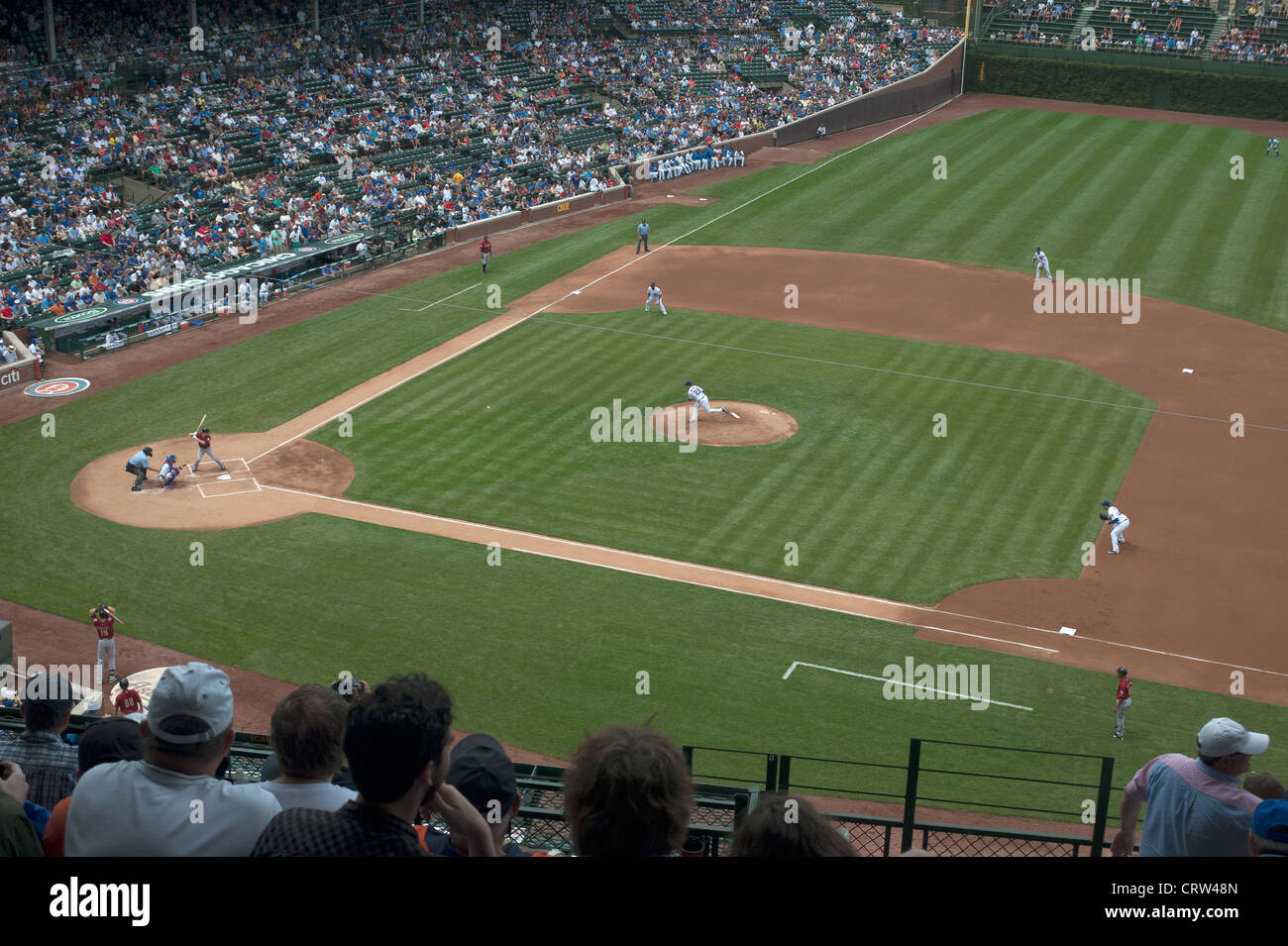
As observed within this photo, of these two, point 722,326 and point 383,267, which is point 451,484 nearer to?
point 722,326

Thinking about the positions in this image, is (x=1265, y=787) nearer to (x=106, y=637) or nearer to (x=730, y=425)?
(x=106, y=637)

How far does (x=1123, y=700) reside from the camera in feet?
62.7

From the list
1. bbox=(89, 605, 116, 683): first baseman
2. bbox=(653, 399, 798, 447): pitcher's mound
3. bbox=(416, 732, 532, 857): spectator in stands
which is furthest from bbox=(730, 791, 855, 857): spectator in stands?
bbox=(653, 399, 798, 447): pitcher's mound

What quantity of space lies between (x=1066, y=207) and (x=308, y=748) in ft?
161

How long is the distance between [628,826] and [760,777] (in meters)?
14.4

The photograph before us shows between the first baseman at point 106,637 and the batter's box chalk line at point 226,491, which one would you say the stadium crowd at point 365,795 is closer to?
the first baseman at point 106,637

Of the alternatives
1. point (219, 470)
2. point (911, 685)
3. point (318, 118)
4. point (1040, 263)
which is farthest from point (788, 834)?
point (318, 118)

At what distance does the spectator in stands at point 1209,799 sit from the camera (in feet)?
22.0

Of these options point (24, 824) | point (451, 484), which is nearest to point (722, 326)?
point (451, 484)

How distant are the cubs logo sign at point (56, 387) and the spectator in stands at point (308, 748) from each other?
29.5m

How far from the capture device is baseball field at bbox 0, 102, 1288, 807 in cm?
2086

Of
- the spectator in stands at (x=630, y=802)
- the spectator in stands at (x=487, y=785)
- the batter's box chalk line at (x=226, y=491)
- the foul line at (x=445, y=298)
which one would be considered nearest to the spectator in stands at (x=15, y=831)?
the spectator in stands at (x=487, y=785)

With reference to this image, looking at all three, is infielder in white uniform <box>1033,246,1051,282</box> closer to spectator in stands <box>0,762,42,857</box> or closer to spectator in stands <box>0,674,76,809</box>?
spectator in stands <box>0,674,76,809</box>

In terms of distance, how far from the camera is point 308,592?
23266 millimetres
